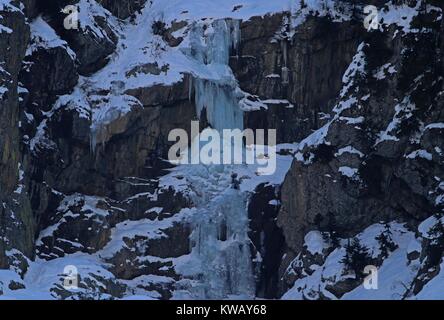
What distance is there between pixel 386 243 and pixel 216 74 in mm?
12569

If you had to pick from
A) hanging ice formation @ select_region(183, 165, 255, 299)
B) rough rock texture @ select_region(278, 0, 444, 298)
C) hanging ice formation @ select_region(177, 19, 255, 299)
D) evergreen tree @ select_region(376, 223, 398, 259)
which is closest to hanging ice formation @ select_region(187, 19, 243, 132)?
hanging ice formation @ select_region(177, 19, 255, 299)

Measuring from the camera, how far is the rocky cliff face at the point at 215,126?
49531mm

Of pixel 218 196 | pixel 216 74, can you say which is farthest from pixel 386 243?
pixel 216 74

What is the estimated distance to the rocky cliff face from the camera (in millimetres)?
49531

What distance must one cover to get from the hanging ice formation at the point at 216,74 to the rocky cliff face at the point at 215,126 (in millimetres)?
58

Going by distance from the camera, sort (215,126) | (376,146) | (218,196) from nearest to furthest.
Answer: (376,146) → (218,196) → (215,126)

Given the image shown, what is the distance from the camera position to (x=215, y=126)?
187 feet

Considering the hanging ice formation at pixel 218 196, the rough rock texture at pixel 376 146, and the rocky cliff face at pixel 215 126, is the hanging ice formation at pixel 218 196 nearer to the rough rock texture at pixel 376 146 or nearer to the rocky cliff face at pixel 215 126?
the rocky cliff face at pixel 215 126

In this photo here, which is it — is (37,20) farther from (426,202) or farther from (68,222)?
(426,202)

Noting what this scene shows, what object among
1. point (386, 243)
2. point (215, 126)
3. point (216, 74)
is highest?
point (216, 74)

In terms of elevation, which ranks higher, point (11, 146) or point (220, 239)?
point (11, 146)

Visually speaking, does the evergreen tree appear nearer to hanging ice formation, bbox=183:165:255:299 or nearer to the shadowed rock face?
hanging ice formation, bbox=183:165:255:299

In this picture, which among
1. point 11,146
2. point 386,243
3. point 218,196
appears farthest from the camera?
point 218,196

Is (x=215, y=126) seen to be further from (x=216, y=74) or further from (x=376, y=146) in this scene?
(x=376, y=146)
